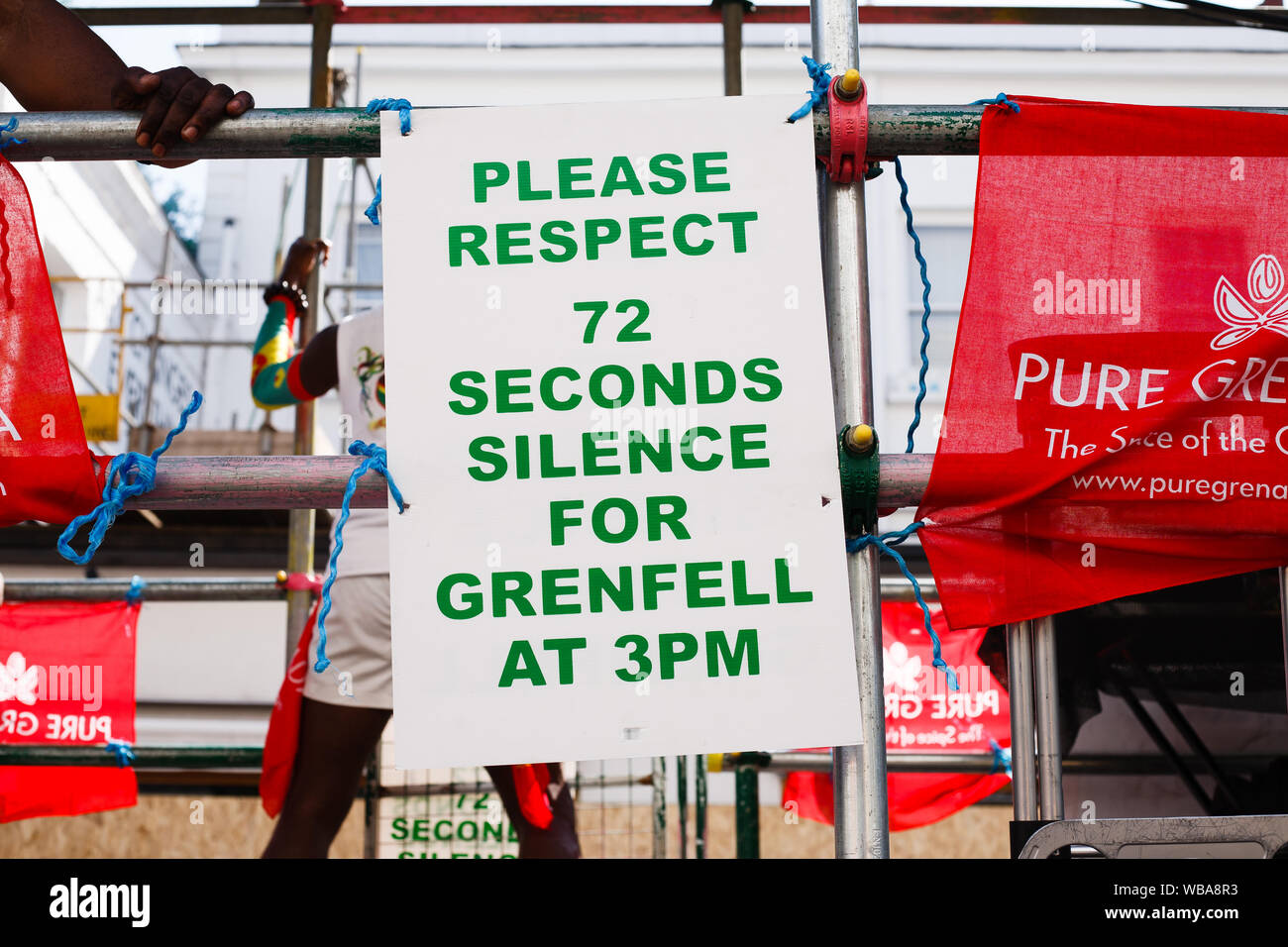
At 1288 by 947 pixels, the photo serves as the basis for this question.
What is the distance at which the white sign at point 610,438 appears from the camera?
59.2 inches

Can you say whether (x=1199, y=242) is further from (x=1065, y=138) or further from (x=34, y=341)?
(x=34, y=341)

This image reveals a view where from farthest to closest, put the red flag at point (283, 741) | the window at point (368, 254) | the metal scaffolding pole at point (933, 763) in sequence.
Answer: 1. the window at point (368, 254)
2. the metal scaffolding pole at point (933, 763)
3. the red flag at point (283, 741)

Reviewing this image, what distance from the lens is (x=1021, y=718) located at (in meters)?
1.62

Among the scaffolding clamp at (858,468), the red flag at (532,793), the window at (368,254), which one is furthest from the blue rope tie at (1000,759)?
the window at (368,254)

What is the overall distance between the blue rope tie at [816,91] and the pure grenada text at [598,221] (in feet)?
0.37

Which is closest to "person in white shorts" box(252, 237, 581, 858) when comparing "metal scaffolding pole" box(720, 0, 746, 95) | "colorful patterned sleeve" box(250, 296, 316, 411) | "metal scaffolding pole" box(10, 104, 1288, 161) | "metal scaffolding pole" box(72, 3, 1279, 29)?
"colorful patterned sleeve" box(250, 296, 316, 411)

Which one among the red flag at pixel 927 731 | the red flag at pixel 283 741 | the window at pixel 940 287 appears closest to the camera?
the red flag at pixel 283 741

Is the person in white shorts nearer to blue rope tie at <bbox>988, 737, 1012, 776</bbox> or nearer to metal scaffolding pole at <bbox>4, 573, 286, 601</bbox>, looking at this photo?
metal scaffolding pole at <bbox>4, 573, 286, 601</bbox>

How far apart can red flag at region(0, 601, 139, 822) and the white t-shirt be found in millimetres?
1317

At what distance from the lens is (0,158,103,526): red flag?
1.58m

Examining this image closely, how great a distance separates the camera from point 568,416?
1.56 metres

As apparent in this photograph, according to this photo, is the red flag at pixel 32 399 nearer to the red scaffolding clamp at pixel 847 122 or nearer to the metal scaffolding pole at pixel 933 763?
the red scaffolding clamp at pixel 847 122
